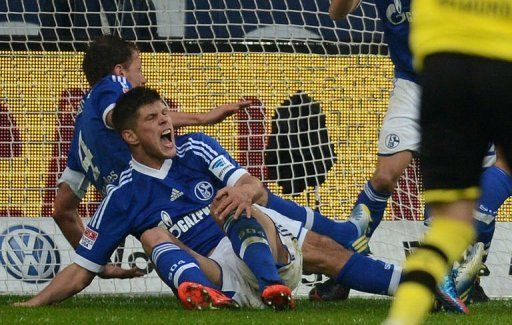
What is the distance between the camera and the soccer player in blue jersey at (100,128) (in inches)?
240

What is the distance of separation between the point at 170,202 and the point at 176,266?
480mm

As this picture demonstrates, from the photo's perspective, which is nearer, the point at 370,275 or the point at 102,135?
the point at 370,275

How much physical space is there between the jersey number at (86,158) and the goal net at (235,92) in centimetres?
91

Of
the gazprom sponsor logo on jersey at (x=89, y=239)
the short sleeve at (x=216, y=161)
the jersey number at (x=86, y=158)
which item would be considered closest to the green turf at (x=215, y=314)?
the gazprom sponsor logo on jersey at (x=89, y=239)

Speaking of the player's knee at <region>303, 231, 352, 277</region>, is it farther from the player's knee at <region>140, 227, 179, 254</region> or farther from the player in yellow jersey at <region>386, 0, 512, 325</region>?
the player in yellow jersey at <region>386, 0, 512, 325</region>

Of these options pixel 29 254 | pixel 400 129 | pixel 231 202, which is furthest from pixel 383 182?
pixel 29 254

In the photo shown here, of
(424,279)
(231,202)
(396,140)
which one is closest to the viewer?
(424,279)

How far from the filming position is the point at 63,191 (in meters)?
6.66

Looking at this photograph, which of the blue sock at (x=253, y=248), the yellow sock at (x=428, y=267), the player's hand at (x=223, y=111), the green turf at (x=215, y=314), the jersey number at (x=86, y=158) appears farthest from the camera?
the jersey number at (x=86, y=158)

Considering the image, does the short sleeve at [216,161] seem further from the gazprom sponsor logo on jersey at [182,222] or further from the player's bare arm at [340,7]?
the player's bare arm at [340,7]

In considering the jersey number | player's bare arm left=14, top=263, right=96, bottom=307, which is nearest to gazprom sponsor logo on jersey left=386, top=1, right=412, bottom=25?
the jersey number

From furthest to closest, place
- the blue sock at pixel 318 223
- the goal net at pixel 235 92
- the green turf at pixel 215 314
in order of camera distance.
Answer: the goal net at pixel 235 92 → the blue sock at pixel 318 223 → the green turf at pixel 215 314

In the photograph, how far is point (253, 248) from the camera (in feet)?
16.5

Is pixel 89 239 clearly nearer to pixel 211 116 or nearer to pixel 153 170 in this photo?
pixel 153 170
